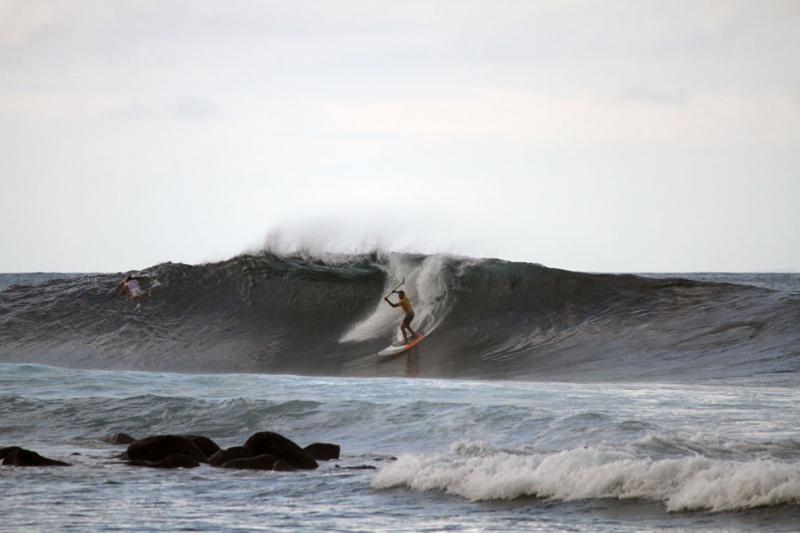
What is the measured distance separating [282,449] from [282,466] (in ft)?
1.23

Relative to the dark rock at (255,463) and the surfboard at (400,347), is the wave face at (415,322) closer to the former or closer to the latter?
the surfboard at (400,347)

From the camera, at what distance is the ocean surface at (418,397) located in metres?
8.88

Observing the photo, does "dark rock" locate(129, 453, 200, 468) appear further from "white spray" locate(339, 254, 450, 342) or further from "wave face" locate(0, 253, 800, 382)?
"white spray" locate(339, 254, 450, 342)

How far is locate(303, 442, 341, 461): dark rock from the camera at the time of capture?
11625 mm

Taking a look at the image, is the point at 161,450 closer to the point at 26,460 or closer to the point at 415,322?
the point at 26,460

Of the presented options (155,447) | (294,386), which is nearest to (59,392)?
(294,386)

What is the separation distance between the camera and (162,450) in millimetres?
11633

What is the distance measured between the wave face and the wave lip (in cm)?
814

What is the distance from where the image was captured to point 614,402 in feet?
47.9

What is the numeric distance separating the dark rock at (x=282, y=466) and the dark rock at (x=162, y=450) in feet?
2.96

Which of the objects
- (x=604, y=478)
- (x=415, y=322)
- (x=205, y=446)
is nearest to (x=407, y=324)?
(x=415, y=322)

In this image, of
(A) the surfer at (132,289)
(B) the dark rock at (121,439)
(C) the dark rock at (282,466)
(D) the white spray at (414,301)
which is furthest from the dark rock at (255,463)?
(A) the surfer at (132,289)

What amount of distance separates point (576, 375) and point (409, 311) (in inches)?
175

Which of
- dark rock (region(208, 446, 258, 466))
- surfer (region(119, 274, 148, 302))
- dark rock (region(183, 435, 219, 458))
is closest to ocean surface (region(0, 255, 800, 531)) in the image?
dark rock (region(208, 446, 258, 466))
